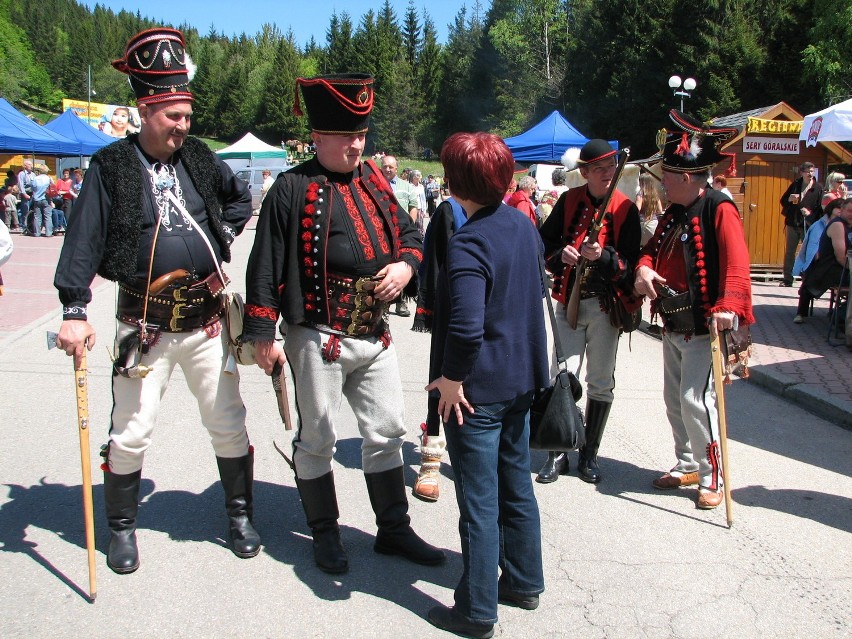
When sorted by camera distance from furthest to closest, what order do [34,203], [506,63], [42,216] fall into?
[506,63]
[42,216]
[34,203]

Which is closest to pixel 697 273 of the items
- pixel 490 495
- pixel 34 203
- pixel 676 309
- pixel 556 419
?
pixel 676 309

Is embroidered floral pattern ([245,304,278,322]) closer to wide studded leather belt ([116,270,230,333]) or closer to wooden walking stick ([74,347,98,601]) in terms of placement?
wide studded leather belt ([116,270,230,333])

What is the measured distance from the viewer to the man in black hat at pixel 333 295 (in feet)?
11.0

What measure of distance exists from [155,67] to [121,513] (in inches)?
76.9

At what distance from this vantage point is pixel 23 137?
20000 mm

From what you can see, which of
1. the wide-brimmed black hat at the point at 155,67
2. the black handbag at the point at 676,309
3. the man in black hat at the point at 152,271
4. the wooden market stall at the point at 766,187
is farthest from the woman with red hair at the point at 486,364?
the wooden market stall at the point at 766,187

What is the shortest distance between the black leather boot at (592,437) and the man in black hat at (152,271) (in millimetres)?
2042

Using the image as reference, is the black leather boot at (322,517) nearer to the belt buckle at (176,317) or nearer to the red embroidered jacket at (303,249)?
the red embroidered jacket at (303,249)

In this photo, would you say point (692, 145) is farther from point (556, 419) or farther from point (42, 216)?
point (42, 216)

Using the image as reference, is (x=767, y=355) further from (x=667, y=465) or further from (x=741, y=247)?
(x=741, y=247)

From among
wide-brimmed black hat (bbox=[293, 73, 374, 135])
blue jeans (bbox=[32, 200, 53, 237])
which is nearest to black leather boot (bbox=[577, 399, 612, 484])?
wide-brimmed black hat (bbox=[293, 73, 374, 135])

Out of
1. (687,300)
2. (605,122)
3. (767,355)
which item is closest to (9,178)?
(767,355)

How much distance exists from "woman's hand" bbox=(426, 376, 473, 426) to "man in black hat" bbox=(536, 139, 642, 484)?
1.83 m

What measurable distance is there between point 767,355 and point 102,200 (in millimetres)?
6942
